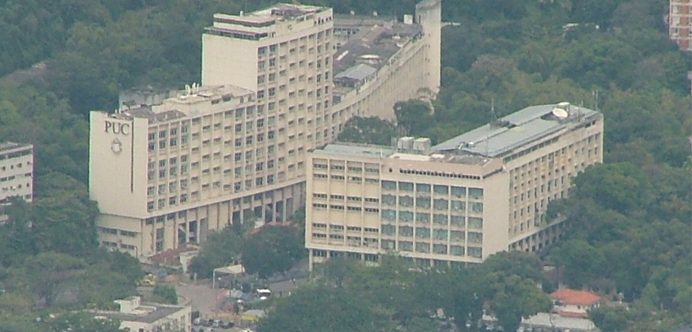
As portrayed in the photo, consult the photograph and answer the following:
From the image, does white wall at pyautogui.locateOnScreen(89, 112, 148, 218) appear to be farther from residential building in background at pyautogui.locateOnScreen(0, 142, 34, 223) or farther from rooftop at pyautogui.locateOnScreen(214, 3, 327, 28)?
rooftop at pyautogui.locateOnScreen(214, 3, 327, 28)

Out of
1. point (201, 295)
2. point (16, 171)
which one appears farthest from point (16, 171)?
point (201, 295)

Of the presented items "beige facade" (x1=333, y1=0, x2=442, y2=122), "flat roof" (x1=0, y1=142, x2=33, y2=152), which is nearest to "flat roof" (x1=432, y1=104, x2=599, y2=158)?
"beige facade" (x1=333, y1=0, x2=442, y2=122)

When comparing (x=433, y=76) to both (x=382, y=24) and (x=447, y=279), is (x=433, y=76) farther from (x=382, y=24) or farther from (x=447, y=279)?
(x=447, y=279)

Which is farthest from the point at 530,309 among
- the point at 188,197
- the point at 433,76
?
the point at 433,76

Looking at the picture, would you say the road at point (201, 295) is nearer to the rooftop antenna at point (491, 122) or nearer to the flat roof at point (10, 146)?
the flat roof at point (10, 146)

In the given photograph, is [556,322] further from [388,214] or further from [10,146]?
[10,146]

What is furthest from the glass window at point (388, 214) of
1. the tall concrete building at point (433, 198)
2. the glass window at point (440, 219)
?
the glass window at point (440, 219)
